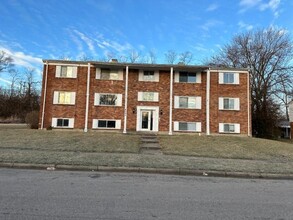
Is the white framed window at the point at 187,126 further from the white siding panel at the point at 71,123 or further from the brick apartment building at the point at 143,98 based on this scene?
the white siding panel at the point at 71,123

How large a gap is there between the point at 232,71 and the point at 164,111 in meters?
7.71

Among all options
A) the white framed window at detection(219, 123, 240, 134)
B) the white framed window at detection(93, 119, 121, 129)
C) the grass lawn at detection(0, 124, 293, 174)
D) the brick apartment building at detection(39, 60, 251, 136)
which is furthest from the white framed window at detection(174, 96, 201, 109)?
the grass lawn at detection(0, 124, 293, 174)

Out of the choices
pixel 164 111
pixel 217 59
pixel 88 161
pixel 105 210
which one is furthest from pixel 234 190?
pixel 217 59

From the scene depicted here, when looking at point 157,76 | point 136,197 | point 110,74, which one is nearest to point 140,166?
point 136,197

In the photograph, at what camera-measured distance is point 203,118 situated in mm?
25188

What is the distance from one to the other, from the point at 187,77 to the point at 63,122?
12.4 meters

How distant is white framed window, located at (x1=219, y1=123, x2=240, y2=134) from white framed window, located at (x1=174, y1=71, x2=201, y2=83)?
15.7ft

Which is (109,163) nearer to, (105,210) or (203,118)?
(105,210)

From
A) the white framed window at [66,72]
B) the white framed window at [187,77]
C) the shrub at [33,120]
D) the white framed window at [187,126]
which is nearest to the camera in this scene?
the white framed window at [187,126]

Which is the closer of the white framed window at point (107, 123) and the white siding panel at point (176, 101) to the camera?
the white framed window at point (107, 123)

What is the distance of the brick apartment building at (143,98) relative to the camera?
24906mm

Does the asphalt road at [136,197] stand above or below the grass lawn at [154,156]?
below

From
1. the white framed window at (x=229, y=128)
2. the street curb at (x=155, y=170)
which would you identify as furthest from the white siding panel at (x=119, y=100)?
the street curb at (x=155, y=170)

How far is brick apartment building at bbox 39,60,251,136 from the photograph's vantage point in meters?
24.9
